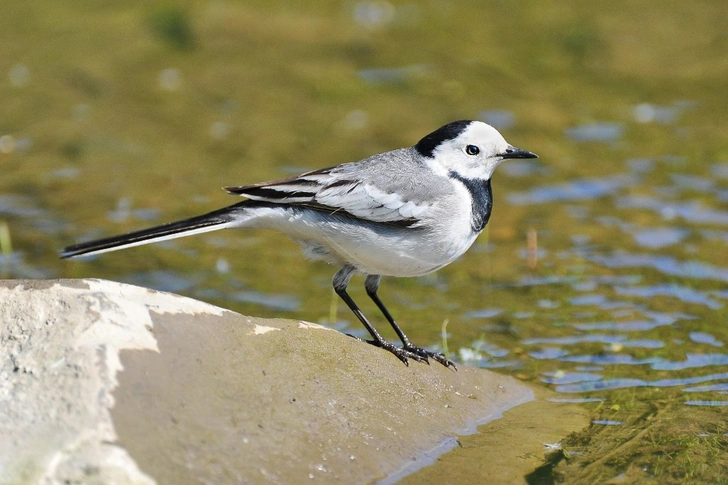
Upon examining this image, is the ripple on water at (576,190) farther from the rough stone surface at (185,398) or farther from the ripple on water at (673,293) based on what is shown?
the rough stone surface at (185,398)

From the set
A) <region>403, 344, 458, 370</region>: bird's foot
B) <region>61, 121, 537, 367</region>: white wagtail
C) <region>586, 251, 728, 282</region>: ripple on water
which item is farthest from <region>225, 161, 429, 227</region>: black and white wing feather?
<region>586, 251, 728, 282</region>: ripple on water

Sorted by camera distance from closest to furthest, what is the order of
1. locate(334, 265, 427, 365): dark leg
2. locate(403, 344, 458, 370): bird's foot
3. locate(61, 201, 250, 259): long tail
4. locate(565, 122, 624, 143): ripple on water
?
locate(61, 201, 250, 259): long tail < locate(334, 265, 427, 365): dark leg < locate(403, 344, 458, 370): bird's foot < locate(565, 122, 624, 143): ripple on water

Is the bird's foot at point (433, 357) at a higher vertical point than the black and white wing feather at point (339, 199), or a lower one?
lower

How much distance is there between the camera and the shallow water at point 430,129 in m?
7.36

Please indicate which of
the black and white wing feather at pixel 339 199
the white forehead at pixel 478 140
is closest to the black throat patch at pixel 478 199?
the white forehead at pixel 478 140

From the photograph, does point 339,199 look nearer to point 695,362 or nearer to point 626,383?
point 626,383

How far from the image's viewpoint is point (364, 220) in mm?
5945

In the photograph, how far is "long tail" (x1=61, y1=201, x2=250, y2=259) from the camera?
571 cm

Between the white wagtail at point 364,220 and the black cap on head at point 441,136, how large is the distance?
0.26 m

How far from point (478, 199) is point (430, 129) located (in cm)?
516

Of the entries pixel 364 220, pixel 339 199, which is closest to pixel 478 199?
pixel 364 220

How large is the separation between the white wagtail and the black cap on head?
26 cm

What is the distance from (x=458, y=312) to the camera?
25.9 feet

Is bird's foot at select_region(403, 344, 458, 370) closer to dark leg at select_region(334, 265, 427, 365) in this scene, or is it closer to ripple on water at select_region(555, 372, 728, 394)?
dark leg at select_region(334, 265, 427, 365)
